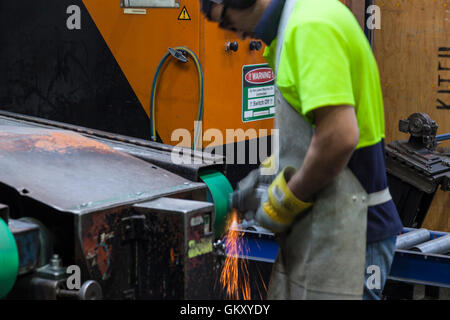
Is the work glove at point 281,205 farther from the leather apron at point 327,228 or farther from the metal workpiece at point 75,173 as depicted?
the metal workpiece at point 75,173

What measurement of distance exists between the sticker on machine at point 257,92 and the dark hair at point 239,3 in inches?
95.2

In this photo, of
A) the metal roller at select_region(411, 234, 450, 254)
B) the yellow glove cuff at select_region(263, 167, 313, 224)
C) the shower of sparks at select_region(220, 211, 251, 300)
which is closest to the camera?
the yellow glove cuff at select_region(263, 167, 313, 224)

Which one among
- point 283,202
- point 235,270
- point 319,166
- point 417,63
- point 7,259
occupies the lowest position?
point 235,270

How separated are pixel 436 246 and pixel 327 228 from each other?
1539 millimetres

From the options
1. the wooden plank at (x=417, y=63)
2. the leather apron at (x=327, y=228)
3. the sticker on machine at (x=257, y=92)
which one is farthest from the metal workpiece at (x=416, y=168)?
the leather apron at (x=327, y=228)

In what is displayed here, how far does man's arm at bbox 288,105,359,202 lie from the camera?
5.30 feet

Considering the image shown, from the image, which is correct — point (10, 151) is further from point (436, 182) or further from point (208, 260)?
point (436, 182)

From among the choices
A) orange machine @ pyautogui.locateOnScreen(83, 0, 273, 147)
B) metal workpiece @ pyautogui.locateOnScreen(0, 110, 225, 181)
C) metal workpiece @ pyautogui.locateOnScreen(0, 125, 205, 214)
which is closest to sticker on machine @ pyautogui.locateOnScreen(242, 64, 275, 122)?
orange machine @ pyautogui.locateOnScreen(83, 0, 273, 147)

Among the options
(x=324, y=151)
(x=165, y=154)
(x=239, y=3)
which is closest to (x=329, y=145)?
(x=324, y=151)

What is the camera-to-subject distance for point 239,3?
72.2 inches

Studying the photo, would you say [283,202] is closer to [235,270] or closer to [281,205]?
[281,205]

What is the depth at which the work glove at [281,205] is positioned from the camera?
69.6 inches

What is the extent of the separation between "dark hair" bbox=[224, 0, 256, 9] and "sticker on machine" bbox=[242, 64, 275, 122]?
95.2 inches
